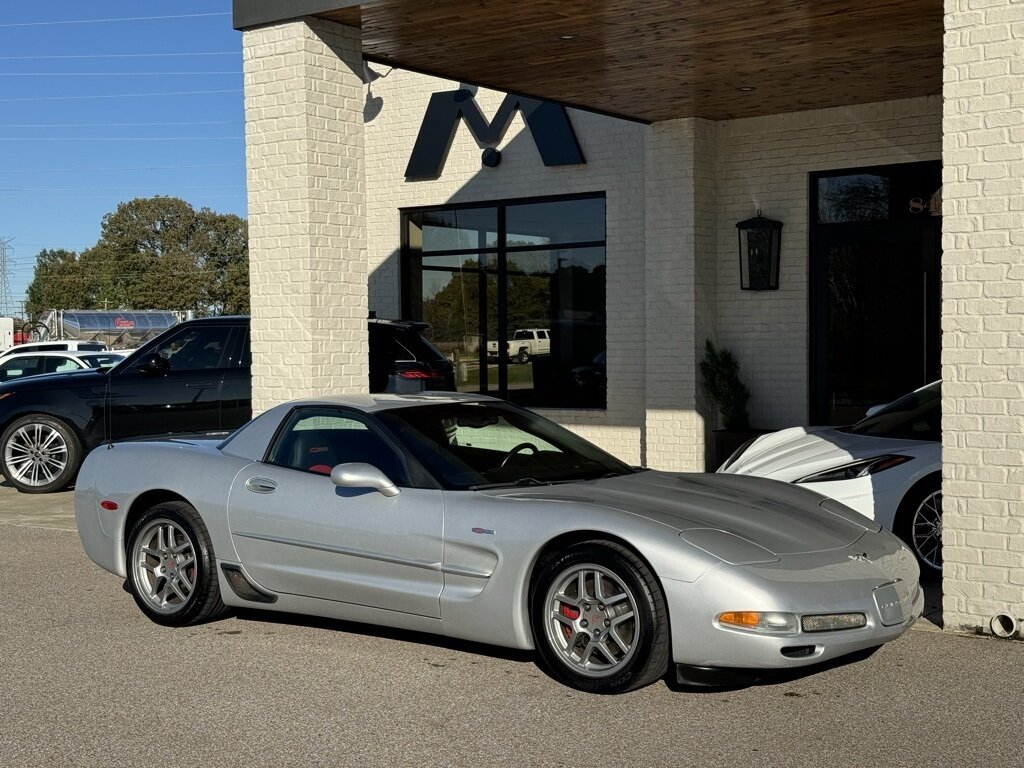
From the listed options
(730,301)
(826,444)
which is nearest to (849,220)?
(730,301)

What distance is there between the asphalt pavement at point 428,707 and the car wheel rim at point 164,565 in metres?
0.20

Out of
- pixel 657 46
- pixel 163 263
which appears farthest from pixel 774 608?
pixel 163 263

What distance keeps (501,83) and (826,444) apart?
4.60 m

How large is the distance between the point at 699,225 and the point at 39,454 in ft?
24.4

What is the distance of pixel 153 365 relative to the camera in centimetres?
1355

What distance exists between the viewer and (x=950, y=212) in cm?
701

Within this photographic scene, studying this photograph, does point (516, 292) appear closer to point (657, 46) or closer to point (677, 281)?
point (677, 281)

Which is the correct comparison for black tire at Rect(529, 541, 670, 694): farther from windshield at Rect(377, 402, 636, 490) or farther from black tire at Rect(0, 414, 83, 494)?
black tire at Rect(0, 414, 83, 494)

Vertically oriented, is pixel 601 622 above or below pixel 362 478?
below

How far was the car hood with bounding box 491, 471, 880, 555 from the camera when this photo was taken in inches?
232

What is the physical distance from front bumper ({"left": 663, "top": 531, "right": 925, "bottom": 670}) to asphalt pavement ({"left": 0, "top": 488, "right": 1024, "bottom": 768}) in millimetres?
243

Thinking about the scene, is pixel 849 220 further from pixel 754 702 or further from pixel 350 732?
pixel 350 732

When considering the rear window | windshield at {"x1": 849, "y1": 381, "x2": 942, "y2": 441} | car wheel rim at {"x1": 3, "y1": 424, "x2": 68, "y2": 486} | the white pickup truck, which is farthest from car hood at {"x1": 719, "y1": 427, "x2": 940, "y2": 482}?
car wheel rim at {"x1": 3, "y1": 424, "x2": 68, "y2": 486}

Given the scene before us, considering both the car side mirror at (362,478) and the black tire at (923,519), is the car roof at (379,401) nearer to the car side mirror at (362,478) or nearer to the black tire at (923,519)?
the car side mirror at (362,478)
